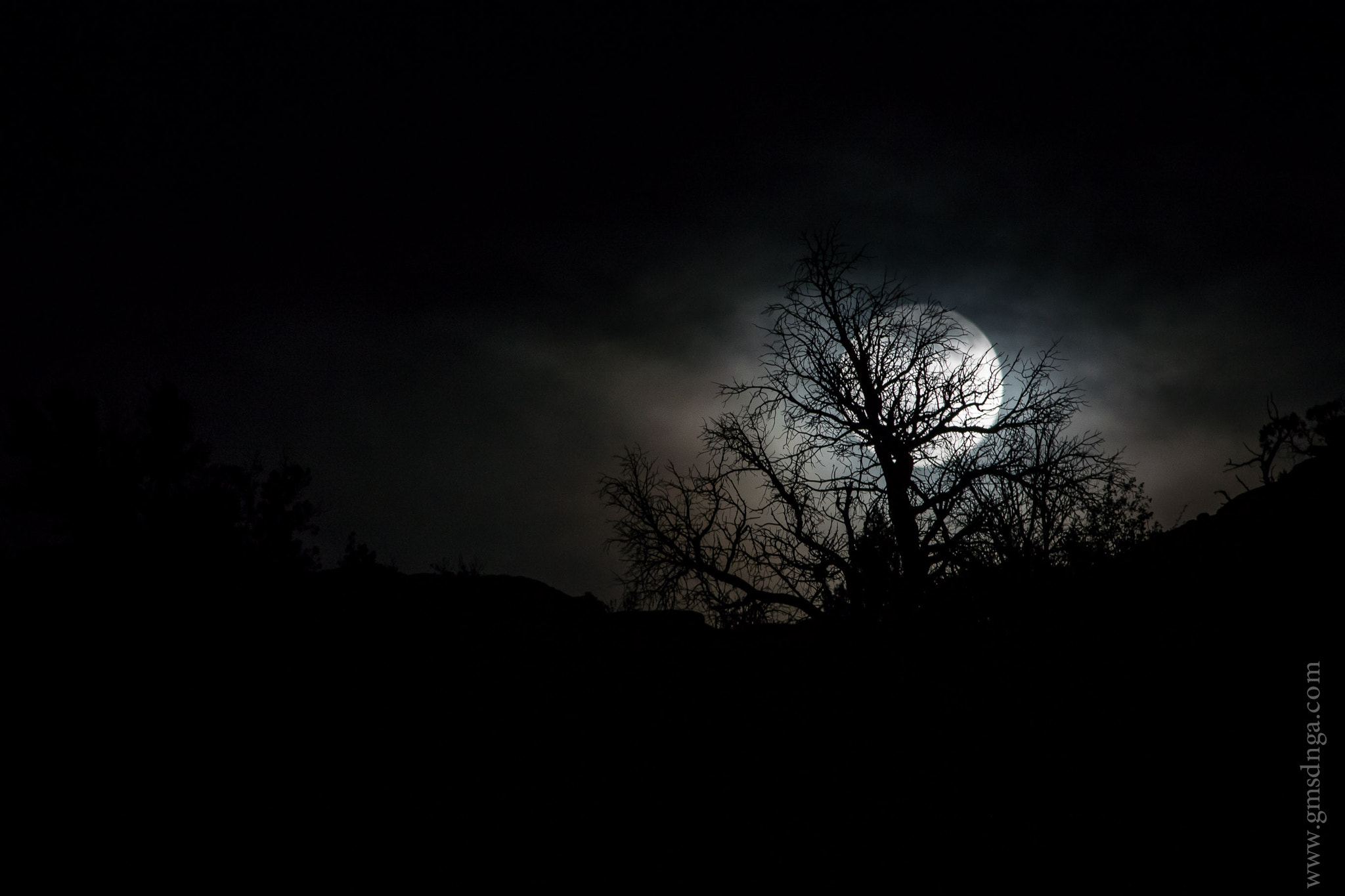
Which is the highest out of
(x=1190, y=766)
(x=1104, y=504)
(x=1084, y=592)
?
(x=1104, y=504)

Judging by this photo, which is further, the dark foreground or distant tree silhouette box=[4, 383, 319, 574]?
distant tree silhouette box=[4, 383, 319, 574]

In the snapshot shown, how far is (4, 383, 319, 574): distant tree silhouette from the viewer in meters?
20.5

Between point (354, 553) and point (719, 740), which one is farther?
point (354, 553)

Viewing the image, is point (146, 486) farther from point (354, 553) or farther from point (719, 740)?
point (719, 740)

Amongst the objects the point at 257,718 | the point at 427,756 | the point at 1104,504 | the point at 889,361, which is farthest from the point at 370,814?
the point at 1104,504

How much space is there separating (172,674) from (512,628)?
4426mm

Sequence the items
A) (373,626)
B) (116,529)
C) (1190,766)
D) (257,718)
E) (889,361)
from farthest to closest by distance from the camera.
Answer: (116,529), (889,361), (373,626), (257,718), (1190,766)

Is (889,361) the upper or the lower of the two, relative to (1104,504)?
upper

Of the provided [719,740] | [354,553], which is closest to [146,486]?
[354,553]

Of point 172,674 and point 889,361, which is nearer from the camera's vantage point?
point 172,674

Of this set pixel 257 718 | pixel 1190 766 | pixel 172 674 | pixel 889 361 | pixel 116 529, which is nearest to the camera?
pixel 1190 766

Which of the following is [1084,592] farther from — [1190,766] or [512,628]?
[512,628]

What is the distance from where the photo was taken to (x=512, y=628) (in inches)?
452

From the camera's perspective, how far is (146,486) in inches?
894
